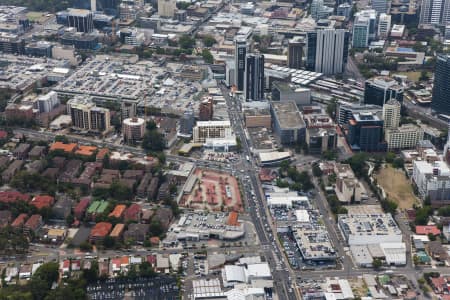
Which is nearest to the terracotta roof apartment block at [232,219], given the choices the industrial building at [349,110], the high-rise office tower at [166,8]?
the industrial building at [349,110]

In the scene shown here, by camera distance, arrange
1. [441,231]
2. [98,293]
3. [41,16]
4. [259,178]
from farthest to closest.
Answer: [41,16] < [259,178] < [441,231] < [98,293]

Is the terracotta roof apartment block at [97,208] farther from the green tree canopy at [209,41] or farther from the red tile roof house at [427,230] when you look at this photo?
the green tree canopy at [209,41]

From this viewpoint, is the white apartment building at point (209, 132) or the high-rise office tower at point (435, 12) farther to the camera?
the high-rise office tower at point (435, 12)

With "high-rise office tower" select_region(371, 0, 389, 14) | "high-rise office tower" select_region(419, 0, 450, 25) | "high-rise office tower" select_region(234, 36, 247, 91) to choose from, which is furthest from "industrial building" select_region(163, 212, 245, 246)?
"high-rise office tower" select_region(371, 0, 389, 14)

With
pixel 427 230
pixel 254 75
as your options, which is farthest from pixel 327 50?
pixel 427 230


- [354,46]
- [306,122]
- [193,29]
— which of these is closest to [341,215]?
[306,122]

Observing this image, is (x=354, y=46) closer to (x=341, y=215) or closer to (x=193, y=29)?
(x=193, y=29)

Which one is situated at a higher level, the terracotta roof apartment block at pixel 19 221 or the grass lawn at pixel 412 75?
the grass lawn at pixel 412 75
